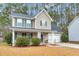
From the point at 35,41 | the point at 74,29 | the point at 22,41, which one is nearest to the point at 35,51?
the point at 35,41

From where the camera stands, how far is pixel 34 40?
12.0 m

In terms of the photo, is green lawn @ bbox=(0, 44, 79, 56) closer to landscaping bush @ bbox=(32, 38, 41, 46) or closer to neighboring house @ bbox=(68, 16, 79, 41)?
landscaping bush @ bbox=(32, 38, 41, 46)

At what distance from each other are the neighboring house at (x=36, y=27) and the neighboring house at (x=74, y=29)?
0.35 m

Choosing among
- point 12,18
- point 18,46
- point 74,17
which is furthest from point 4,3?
point 74,17

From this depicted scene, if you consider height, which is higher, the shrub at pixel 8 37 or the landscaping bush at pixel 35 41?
the shrub at pixel 8 37

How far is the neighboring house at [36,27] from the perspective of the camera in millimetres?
12094

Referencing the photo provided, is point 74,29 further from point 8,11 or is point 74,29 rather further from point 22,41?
point 8,11

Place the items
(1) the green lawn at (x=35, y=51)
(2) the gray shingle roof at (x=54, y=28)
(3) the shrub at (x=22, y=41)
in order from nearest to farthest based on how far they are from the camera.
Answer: (1) the green lawn at (x=35, y=51) → (3) the shrub at (x=22, y=41) → (2) the gray shingle roof at (x=54, y=28)

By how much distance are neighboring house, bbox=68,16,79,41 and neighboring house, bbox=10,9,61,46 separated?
35cm

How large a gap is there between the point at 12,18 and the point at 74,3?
188cm

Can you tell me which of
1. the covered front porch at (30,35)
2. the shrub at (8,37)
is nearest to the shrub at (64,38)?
the covered front porch at (30,35)

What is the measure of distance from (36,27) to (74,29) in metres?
1.14

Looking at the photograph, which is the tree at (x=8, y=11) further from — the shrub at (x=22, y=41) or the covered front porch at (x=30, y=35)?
the shrub at (x=22, y=41)

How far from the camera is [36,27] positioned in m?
12.3
